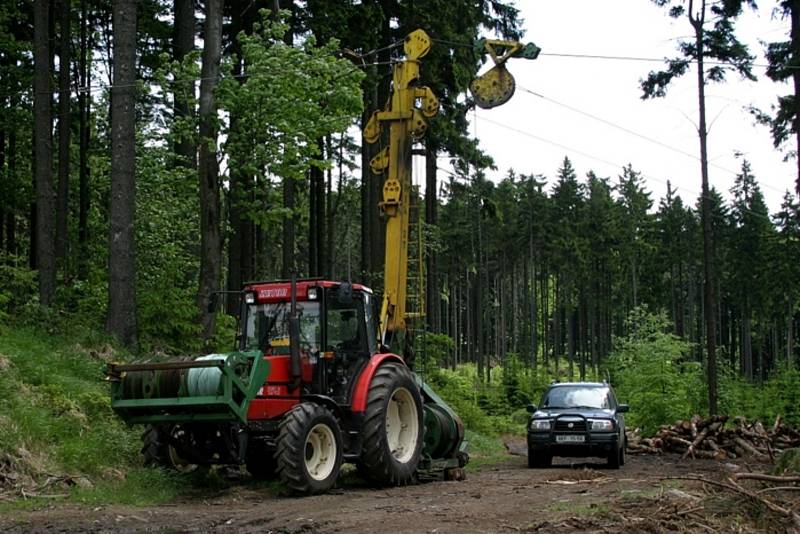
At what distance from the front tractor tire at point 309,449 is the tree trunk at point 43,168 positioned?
1050cm

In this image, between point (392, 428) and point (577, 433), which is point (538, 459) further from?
point (392, 428)

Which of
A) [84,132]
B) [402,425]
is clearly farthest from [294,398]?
[84,132]

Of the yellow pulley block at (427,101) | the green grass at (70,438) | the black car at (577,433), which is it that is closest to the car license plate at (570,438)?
the black car at (577,433)

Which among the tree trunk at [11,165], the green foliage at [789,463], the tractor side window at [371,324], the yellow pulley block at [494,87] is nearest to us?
the green foliage at [789,463]

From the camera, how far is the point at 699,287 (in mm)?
82938

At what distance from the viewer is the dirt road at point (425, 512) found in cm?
830

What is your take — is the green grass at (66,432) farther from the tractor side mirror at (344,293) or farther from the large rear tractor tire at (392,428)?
the tractor side mirror at (344,293)

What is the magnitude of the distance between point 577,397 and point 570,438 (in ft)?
4.77

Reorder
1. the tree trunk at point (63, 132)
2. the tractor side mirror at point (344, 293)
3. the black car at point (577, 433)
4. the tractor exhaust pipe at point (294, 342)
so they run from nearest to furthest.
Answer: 1. the tractor exhaust pipe at point (294, 342)
2. the tractor side mirror at point (344, 293)
3. the black car at point (577, 433)
4. the tree trunk at point (63, 132)

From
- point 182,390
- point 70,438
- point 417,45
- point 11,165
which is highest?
point 11,165

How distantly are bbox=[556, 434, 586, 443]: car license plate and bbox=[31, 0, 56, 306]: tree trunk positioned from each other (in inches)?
450

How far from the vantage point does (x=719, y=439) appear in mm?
21859

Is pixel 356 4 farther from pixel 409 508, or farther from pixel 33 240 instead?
pixel 409 508

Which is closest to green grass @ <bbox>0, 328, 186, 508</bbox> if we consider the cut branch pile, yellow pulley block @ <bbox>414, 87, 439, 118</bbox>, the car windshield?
the cut branch pile
